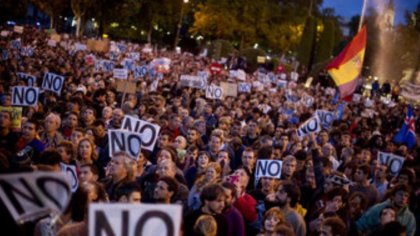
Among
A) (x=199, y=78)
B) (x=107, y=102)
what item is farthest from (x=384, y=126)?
(x=107, y=102)

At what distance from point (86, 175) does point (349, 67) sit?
12.6m

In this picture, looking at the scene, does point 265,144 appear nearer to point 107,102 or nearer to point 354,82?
point 107,102

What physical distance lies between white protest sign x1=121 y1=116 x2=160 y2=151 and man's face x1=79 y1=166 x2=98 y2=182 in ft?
7.41

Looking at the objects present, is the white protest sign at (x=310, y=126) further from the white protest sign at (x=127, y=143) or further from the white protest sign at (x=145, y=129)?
the white protest sign at (x=127, y=143)

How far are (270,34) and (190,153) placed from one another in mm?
65658

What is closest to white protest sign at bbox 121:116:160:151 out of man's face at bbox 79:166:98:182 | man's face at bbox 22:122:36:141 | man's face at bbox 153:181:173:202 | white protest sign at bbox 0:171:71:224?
man's face at bbox 22:122:36:141

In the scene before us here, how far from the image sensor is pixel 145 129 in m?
9.62

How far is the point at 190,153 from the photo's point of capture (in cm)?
994

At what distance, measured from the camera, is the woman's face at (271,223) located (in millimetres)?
6547

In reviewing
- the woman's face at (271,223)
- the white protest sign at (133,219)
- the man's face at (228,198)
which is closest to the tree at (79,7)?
the man's face at (228,198)

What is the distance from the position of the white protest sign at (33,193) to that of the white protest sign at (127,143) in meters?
4.23

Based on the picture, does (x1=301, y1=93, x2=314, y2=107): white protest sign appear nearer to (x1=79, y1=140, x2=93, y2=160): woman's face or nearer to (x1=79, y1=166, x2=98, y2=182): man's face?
(x1=79, y1=140, x2=93, y2=160): woman's face

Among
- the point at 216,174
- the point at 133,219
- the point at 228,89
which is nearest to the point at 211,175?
the point at 216,174

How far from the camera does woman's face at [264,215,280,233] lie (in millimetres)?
6547
